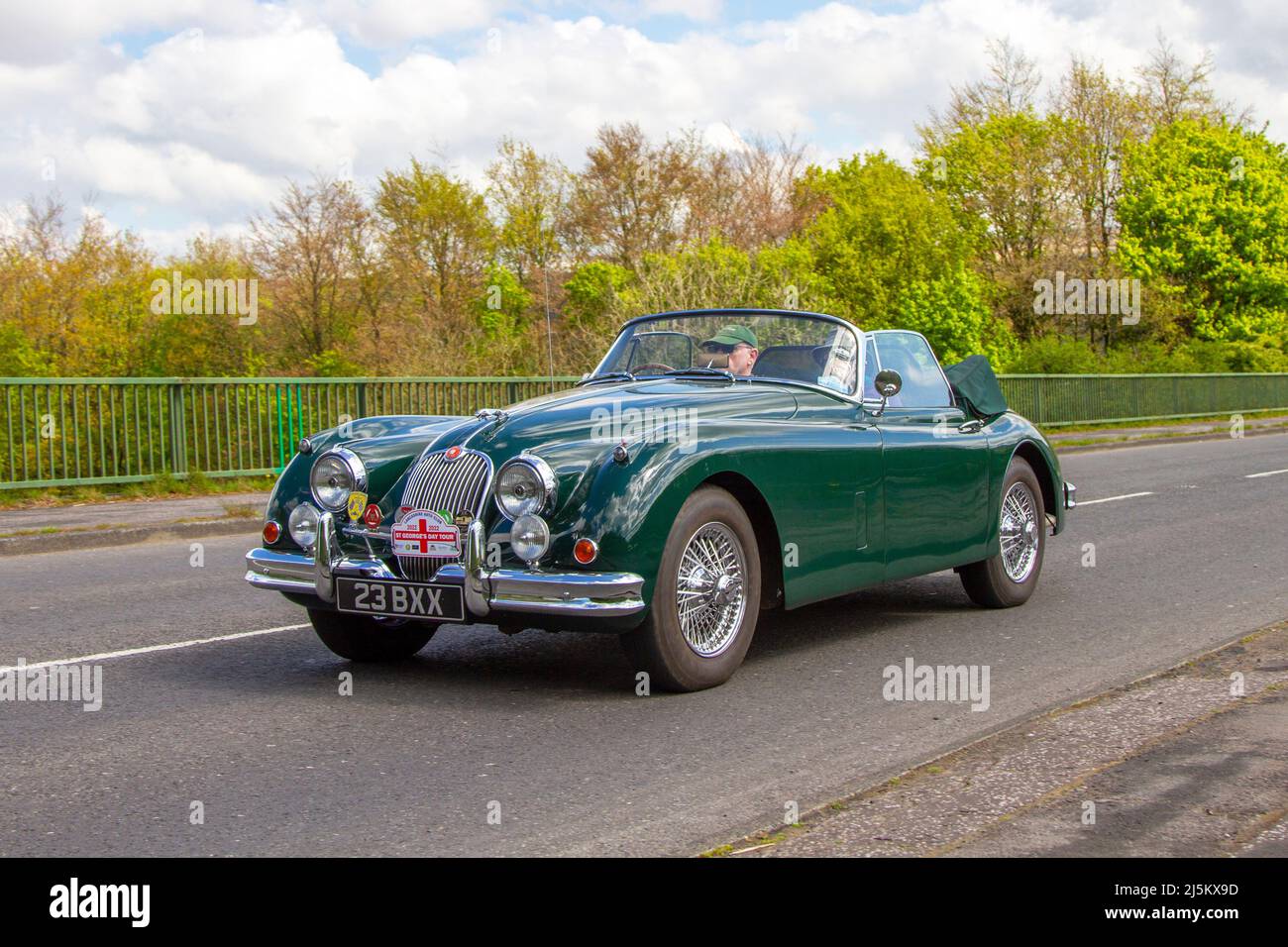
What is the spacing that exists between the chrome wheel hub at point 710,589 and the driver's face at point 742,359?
64.4 inches

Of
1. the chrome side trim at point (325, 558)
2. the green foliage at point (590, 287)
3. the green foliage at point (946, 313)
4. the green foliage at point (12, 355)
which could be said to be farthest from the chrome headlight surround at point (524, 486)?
the green foliage at point (590, 287)

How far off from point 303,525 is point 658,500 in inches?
68.4

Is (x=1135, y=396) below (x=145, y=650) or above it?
above

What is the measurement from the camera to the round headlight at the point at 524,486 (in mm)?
5844

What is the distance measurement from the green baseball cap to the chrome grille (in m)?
2.08

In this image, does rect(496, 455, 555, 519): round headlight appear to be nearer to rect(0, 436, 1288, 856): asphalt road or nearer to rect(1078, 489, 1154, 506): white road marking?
rect(0, 436, 1288, 856): asphalt road

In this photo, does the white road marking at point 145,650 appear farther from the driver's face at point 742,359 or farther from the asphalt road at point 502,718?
the driver's face at point 742,359

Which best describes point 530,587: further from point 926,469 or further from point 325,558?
point 926,469

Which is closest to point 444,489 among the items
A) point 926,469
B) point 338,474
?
point 338,474

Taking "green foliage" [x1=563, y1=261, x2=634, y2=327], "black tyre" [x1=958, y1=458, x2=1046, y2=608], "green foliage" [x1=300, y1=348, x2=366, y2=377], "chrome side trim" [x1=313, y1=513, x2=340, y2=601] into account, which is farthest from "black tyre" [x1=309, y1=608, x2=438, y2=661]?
"green foliage" [x1=563, y1=261, x2=634, y2=327]

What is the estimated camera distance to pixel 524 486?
232 inches
